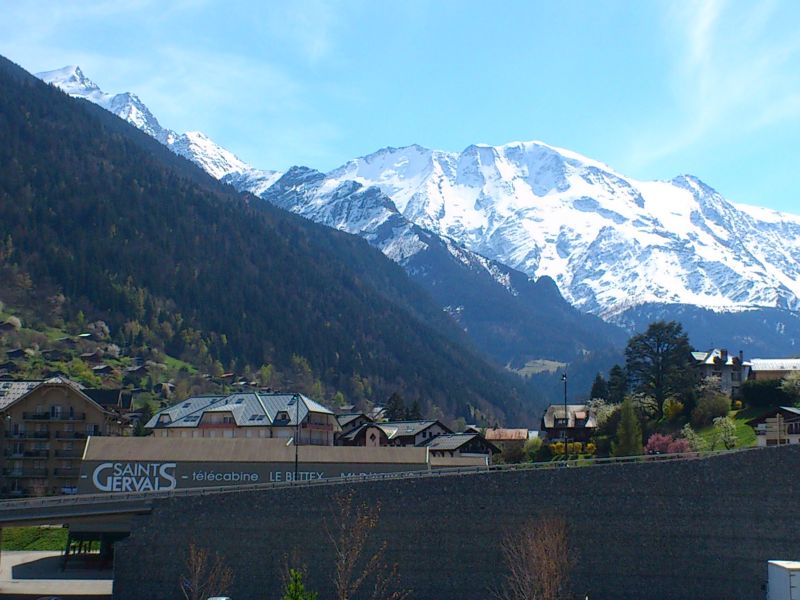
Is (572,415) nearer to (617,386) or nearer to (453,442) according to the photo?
(617,386)

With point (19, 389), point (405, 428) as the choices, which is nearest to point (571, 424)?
point (405, 428)

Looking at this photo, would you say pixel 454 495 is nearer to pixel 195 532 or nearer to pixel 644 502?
pixel 644 502

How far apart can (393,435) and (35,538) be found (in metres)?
61.8

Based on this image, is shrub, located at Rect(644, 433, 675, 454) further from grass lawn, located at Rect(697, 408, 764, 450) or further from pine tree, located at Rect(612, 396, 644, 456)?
grass lawn, located at Rect(697, 408, 764, 450)

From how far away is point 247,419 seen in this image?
5330 inches

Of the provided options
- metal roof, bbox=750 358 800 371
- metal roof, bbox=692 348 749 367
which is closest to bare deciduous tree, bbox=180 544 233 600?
metal roof, bbox=750 358 800 371

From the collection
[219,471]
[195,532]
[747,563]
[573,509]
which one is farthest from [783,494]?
[219,471]

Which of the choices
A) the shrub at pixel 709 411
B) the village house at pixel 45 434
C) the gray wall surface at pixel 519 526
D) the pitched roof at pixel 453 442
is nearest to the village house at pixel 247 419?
the village house at pixel 45 434

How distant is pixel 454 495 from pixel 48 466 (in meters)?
80.4

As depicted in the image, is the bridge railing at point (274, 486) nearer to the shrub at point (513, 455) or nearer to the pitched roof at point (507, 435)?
the shrub at point (513, 455)

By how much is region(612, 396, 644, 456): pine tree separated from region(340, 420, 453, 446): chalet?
156 ft

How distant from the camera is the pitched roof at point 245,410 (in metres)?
134

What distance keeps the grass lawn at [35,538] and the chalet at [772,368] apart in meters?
74.3

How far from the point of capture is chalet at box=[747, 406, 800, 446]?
90.5 meters
